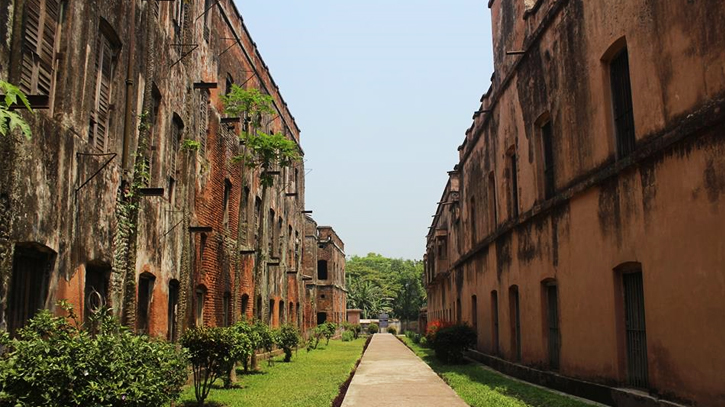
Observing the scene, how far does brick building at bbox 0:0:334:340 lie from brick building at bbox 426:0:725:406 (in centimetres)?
670

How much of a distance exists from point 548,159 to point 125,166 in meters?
8.08

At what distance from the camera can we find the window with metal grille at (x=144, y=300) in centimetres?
1056

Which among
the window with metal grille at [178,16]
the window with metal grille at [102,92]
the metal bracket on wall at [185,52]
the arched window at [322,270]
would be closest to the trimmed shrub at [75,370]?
the window with metal grille at [102,92]

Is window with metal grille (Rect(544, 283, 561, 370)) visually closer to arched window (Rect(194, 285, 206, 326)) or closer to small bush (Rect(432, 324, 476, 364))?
small bush (Rect(432, 324, 476, 364))

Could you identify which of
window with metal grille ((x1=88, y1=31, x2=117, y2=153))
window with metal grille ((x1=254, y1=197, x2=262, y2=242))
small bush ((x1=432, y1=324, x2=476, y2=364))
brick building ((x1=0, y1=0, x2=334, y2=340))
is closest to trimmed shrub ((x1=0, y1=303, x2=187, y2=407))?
brick building ((x1=0, y1=0, x2=334, y2=340))

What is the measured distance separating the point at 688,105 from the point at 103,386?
680cm

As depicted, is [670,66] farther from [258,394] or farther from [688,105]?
[258,394]

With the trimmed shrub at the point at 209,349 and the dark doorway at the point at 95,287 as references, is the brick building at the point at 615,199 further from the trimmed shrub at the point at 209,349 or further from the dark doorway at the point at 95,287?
the dark doorway at the point at 95,287

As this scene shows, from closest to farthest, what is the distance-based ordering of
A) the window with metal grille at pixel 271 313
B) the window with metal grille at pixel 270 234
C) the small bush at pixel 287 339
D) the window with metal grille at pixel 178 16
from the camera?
1. the window with metal grille at pixel 178 16
2. the small bush at pixel 287 339
3. the window with metal grille at pixel 270 234
4. the window with metal grille at pixel 271 313

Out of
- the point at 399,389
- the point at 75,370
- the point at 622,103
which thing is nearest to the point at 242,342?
the point at 399,389

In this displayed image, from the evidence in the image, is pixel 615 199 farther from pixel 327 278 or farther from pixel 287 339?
pixel 327 278

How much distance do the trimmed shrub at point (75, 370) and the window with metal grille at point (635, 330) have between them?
612 centimetres

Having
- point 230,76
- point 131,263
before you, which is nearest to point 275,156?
point 230,76

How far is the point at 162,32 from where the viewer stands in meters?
11.6
